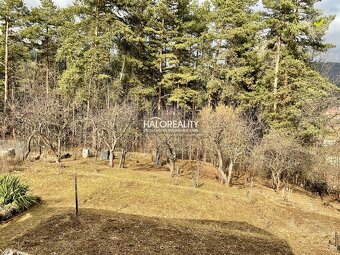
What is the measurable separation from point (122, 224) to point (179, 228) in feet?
6.55

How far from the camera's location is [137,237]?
29.7 ft

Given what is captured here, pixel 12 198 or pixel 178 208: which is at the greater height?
pixel 12 198

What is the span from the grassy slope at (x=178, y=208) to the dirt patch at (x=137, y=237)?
0.09m

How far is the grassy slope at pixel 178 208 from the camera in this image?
1024 centimetres

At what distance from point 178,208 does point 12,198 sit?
6595 mm

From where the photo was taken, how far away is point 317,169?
20016mm

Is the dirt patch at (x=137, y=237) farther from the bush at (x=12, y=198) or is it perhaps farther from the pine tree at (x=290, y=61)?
the pine tree at (x=290, y=61)

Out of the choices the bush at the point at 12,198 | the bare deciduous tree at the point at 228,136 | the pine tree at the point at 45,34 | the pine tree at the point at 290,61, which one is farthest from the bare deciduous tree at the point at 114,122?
the pine tree at the point at 45,34

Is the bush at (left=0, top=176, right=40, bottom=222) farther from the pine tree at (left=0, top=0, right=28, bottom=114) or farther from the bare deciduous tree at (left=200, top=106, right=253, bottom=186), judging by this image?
the pine tree at (left=0, top=0, right=28, bottom=114)

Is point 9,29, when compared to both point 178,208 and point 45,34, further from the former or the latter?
point 178,208

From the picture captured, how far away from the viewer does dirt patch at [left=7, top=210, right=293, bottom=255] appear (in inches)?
322

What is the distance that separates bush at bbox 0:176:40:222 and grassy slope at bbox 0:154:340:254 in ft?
1.28

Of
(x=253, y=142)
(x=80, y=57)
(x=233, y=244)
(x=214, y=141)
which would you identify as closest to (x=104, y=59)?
(x=80, y=57)

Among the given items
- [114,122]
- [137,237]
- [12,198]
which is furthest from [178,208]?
[114,122]
